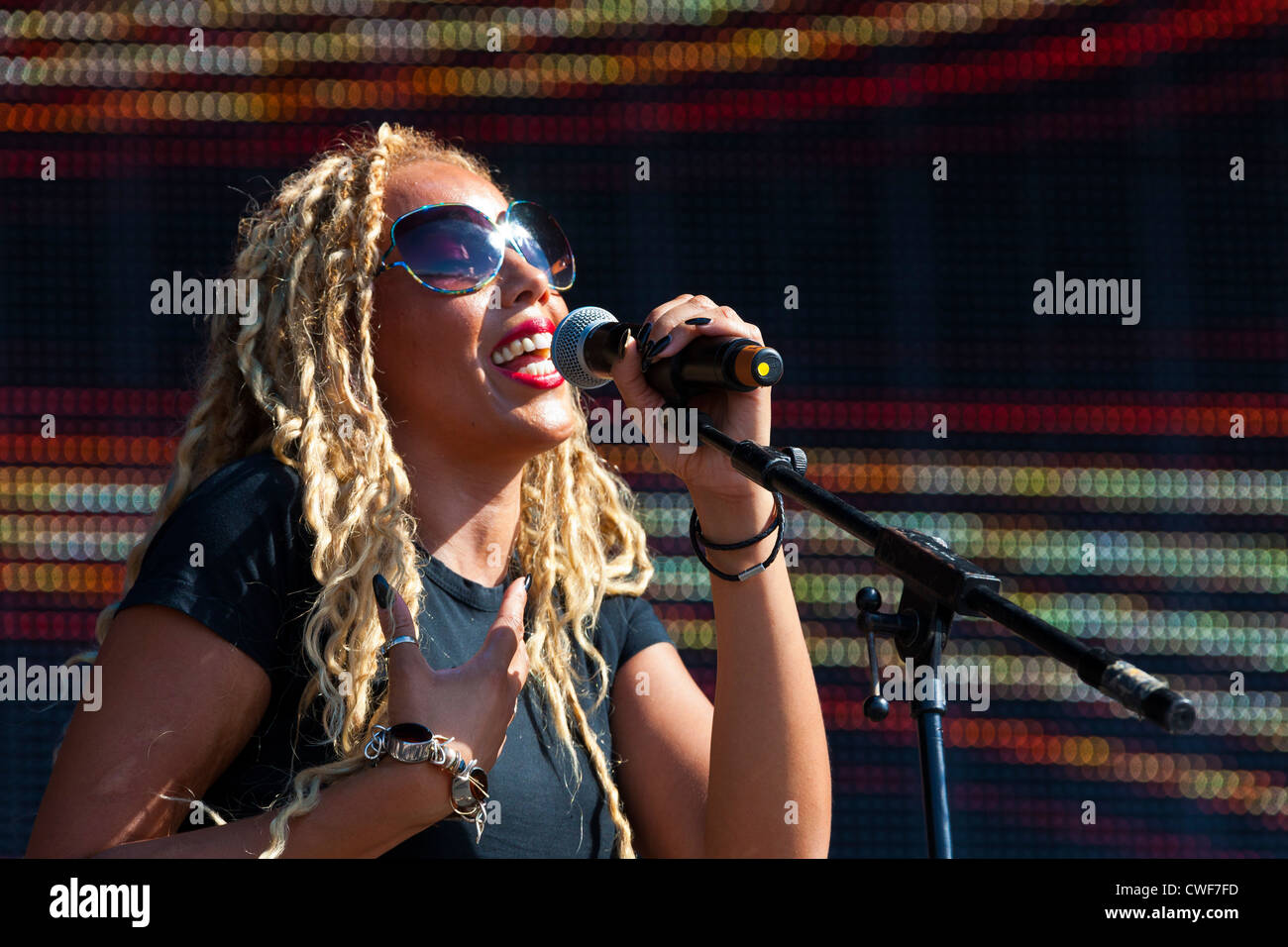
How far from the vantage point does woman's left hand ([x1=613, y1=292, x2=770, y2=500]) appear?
1608 mm

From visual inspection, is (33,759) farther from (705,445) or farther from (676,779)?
(705,445)

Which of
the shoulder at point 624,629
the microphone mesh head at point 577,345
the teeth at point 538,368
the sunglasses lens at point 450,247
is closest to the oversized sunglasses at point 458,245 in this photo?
the sunglasses lens at point 450,247

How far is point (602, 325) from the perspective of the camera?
1.74m

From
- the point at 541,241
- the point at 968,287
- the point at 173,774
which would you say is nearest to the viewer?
the point at 173,774

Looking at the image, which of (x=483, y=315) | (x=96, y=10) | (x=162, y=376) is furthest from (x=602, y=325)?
(x=96, y=10)

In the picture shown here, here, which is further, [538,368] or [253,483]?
[538,368]

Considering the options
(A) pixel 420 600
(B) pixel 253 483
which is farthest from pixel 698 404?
(B) pixel 253 483

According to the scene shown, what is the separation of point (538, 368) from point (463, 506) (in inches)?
8.8

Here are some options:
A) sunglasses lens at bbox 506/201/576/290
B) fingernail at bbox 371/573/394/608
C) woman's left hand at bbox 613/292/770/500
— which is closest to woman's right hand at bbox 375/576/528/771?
fingernail at bbox 371/573/394/608

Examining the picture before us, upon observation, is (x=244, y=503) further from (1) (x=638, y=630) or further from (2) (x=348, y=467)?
(1) (x=638, y=630)

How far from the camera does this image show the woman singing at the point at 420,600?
1.60 meters

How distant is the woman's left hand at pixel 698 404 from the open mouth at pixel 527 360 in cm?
30

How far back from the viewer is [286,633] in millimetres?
A: 1779

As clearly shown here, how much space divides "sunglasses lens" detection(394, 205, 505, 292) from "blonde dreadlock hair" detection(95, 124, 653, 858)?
0.07 metres
